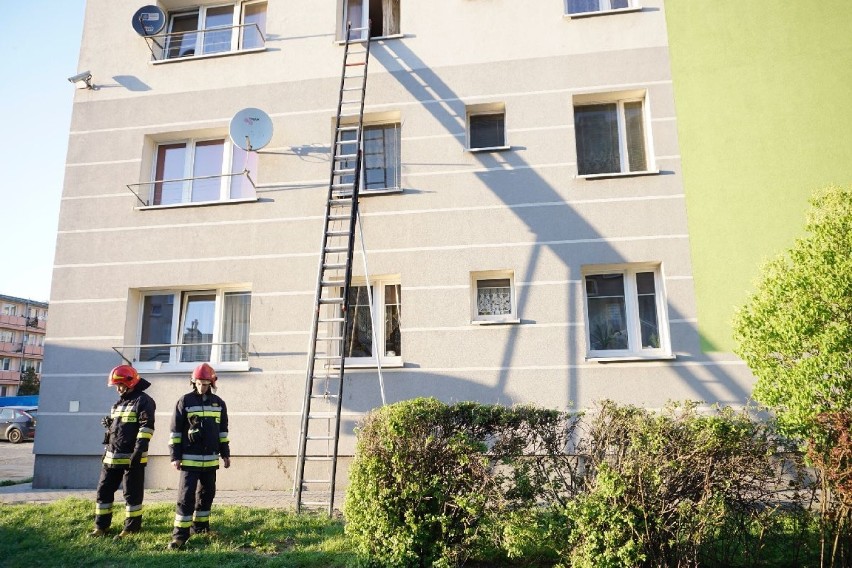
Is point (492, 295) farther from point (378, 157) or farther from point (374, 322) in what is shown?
point (378, 157)

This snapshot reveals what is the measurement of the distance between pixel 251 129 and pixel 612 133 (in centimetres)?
602

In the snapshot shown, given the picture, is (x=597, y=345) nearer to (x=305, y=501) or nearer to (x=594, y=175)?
(x=594, y=175)

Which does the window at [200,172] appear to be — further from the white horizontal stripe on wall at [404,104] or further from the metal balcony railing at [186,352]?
the metal balcony railing at [186,352]

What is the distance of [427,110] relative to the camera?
9.96 meters

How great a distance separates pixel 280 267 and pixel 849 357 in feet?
25.1

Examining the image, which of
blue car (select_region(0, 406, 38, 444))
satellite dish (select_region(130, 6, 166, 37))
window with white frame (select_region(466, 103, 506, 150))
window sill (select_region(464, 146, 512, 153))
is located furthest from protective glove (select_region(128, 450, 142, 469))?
blue car (select_region(0, 406, 38, 444))

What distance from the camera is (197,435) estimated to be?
6.36 m

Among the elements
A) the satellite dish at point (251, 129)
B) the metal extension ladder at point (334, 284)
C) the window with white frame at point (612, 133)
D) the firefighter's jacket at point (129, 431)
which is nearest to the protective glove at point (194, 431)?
the firefighter's jacket at point (129, 431)

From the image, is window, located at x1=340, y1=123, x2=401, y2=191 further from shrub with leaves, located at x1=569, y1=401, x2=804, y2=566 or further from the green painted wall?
shrub with leaves, located at x1=569, y1=401, x2=804, y2=566

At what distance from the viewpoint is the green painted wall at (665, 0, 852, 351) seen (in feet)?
28.7

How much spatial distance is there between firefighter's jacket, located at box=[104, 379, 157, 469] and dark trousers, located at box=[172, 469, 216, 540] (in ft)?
2.24

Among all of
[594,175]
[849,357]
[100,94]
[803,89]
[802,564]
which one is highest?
[100,94]

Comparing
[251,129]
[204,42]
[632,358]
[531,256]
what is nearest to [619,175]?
[531,256]

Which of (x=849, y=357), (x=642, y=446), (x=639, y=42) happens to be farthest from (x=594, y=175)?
(x=642, y=446)
